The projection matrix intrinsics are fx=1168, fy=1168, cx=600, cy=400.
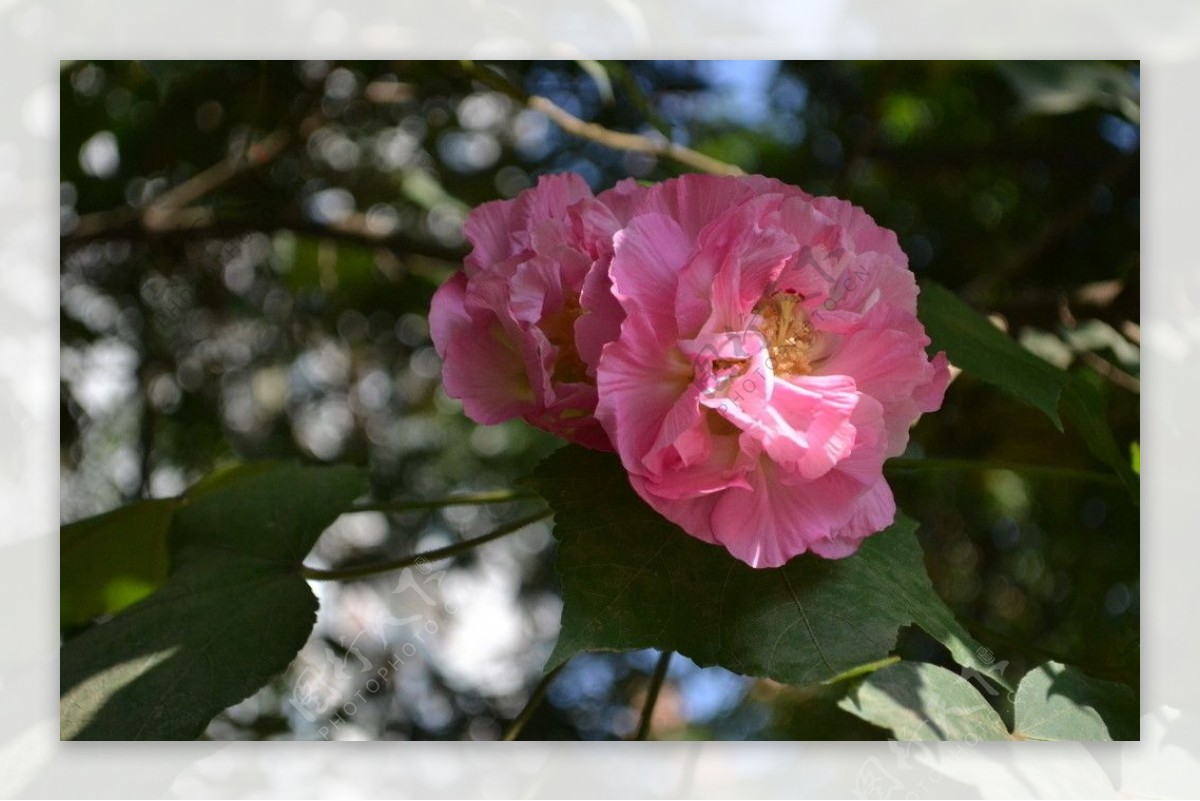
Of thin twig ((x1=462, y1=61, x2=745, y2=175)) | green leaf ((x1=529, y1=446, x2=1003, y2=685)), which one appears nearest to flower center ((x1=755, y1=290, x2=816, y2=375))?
green leaf ((x1=529, y1=446, x2=1003, y2=685))

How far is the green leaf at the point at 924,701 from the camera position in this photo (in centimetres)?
71

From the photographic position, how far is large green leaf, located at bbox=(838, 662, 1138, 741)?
71 centimetres

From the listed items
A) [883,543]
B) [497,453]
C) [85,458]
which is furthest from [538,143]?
[883,543]

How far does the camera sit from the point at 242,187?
111cm

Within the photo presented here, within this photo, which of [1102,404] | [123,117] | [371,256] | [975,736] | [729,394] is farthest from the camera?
[371,256]

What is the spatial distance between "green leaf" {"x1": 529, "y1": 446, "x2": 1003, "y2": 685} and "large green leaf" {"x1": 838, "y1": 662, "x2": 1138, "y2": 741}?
0.09 m

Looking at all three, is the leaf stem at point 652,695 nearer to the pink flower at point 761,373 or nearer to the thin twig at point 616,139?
the pink flower at point 761,373

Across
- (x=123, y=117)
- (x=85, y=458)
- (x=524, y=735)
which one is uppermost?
(x=123, y=117)

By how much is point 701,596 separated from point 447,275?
618mm

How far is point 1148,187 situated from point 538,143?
528 millimetres

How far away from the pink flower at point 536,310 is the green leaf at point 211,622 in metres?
0.23

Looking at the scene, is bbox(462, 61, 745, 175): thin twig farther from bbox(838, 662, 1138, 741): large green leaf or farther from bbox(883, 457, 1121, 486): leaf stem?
bbox(838, 662, 1138, 741): large green leaf

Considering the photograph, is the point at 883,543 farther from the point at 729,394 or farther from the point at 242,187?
the point at 242,187

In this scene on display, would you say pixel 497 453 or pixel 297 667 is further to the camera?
pixel 497 453
